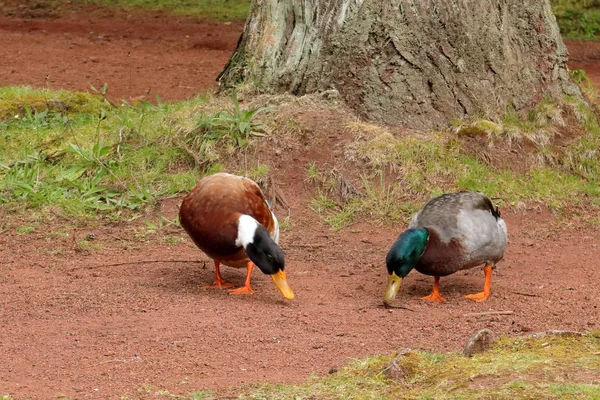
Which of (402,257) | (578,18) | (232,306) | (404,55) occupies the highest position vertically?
(404,55)

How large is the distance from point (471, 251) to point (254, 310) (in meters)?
1.37

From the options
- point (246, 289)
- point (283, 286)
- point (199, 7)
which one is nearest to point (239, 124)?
point (246, 289)

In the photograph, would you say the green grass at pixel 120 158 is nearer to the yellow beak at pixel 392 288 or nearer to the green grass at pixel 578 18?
the yellow beak at pixel 392 288

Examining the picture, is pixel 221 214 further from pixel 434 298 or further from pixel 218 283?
pixel 434 298

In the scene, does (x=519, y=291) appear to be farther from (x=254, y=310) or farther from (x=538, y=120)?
(x=538, y=120)

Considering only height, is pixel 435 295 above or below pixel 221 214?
below

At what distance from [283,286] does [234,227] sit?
1.50 ft

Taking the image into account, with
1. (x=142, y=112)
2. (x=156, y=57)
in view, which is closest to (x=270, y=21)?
(x=142, y=112)

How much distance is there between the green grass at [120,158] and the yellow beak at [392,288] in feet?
7.83

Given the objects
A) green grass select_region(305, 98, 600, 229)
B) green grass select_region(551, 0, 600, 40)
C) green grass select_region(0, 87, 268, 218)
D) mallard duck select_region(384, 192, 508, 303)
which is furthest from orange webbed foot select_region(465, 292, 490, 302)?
green grass select_region(551, 0, 600, 40)

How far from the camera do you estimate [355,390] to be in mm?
4516

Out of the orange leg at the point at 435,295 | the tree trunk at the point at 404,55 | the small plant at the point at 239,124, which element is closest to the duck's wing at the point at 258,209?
the orange leg at the point at 435,295

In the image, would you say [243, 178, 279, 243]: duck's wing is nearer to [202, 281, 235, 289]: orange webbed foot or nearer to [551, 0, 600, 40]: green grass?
[202, 281, 235, 289]: orange webbed foot

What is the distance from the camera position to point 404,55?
29.1ft
